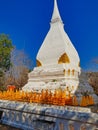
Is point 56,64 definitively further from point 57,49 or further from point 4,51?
point 4,51

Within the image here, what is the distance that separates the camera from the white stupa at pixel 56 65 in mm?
10594

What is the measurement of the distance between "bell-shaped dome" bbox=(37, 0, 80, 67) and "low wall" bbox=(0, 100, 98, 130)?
6485 millimetres

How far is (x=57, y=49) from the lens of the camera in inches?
456

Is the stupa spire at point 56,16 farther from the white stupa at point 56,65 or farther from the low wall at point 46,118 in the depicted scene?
the low wall at point 46,118

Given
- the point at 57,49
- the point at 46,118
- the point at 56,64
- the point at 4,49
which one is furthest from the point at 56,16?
the point at 46,118

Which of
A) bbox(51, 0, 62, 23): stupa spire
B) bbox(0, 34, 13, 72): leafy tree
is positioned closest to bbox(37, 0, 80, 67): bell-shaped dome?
bbox(51, 0, 62, 23): stupa spire

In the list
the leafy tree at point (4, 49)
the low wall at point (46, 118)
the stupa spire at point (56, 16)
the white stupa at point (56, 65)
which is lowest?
the low wall at point (46, 118)

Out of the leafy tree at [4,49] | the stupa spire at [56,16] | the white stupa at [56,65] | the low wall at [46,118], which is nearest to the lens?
the low wall at [46,118]

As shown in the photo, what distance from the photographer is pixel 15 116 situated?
15.7ft

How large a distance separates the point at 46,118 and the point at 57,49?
26.3ft

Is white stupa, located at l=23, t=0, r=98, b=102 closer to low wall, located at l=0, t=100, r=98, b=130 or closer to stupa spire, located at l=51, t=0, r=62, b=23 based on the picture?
stupa spire, located at l=51, t=0, r=62, b=23

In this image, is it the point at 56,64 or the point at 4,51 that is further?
the point at 4,51

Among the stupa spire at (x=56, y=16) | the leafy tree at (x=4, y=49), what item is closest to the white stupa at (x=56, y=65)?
the stupa spire at (x=56, y=16)

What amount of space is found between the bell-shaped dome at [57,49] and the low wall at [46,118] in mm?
6485
